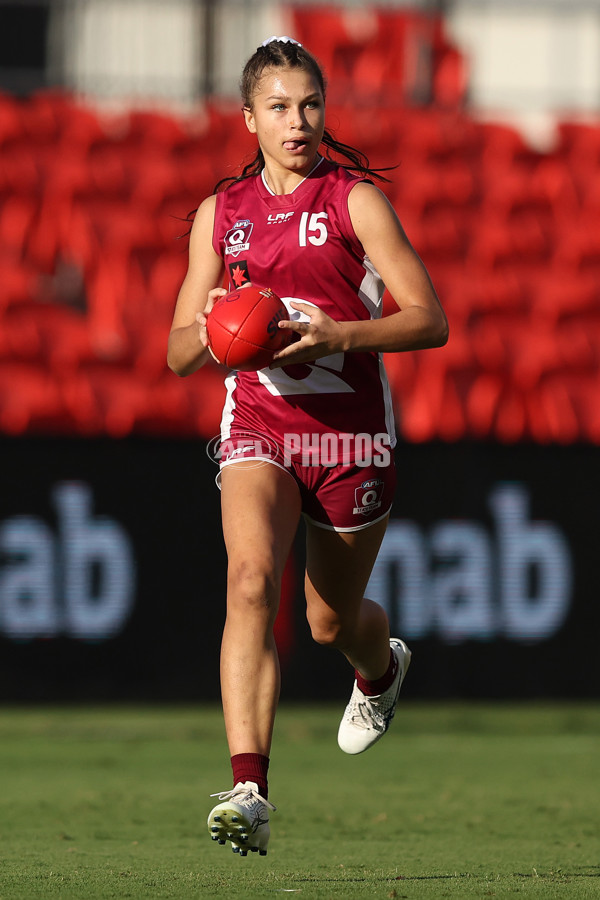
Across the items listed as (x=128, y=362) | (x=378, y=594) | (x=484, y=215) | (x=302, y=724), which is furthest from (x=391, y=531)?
(x=484, y=215)

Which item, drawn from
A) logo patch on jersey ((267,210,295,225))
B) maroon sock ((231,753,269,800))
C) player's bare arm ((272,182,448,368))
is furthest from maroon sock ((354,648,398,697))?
logo patch on jersey ((267,210,295,225))

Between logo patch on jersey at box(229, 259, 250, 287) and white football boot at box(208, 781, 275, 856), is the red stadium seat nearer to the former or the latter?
logo patch on jersey at box(229, 259, 250, 287)

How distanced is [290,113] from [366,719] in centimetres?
260

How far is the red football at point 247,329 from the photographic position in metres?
4.34

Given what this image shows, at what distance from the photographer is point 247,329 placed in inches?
171

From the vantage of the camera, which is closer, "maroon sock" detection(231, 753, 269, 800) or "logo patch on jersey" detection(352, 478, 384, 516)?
"maroon sock" detection(231, 753, 269, 800)

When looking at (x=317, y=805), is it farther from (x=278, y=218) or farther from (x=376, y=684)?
(x=278, y=218)

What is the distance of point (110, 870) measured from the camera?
4.78 metres

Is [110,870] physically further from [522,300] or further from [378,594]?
[522,300]

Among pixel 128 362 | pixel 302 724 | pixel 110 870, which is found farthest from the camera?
pixel 128 362

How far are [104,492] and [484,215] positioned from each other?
16.7 feet

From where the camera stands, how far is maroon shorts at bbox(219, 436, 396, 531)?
4.82 meters

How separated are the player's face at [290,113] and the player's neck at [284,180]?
0.25 ft

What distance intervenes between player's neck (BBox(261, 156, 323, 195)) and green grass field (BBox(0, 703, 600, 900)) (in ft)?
7.64
